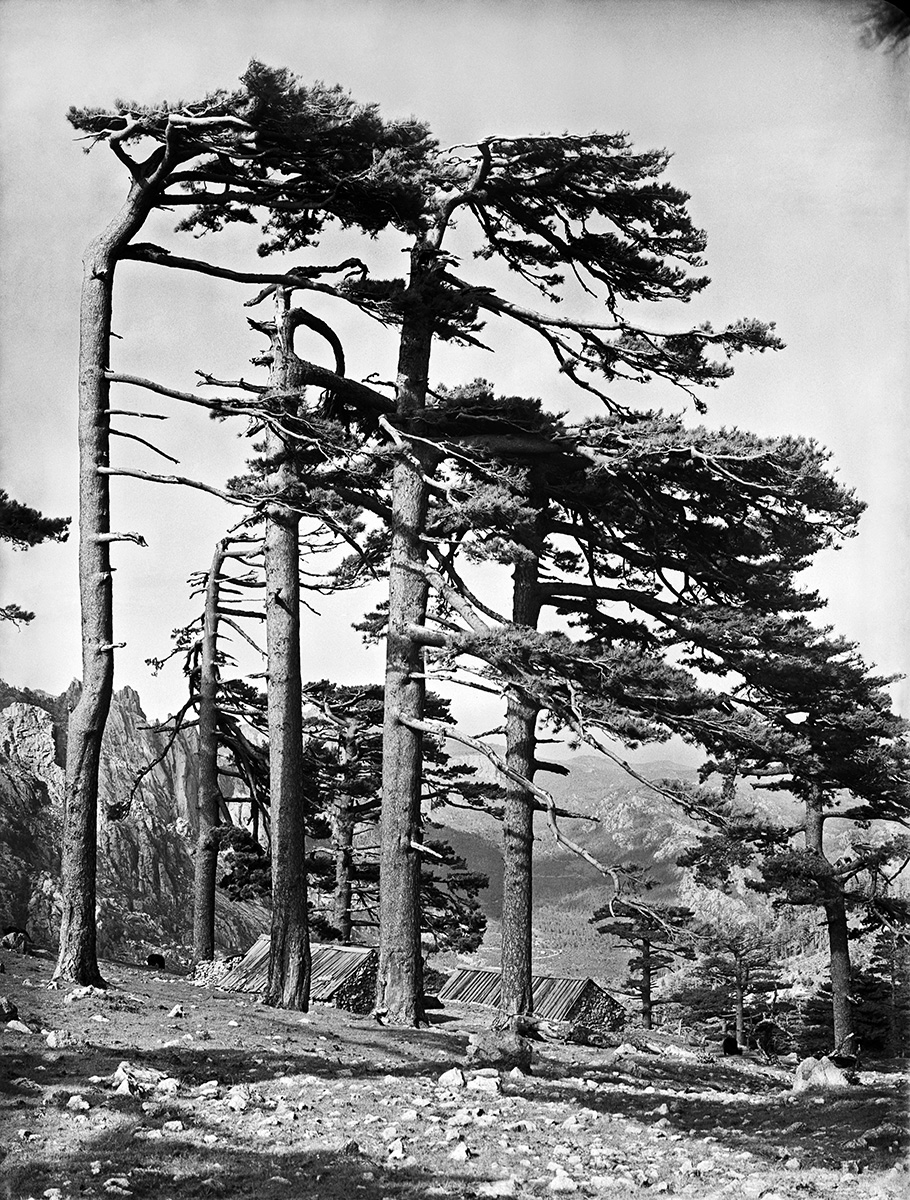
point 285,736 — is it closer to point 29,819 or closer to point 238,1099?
point 238,1099

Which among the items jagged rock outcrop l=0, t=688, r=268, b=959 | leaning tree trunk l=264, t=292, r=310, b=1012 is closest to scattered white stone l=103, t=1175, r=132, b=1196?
leaning tree trunk l=264, t=292, r=310, b=1012

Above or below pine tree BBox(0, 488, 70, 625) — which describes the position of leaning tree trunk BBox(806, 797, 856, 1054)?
below

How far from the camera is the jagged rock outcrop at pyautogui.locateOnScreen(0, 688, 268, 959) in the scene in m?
22.8

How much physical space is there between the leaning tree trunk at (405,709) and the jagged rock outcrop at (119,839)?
9.76 meters

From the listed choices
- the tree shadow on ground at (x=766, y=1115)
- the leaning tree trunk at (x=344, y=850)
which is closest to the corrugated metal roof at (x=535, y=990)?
the leaning tree trunk at (x=344, y=850)

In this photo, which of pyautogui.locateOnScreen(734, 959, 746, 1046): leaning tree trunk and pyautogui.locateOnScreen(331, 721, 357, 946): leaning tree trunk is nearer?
pyautogui.locateOnScreen(331, 721, 357, 946): leaning tree trunk

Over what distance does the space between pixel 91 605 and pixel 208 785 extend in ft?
36.2

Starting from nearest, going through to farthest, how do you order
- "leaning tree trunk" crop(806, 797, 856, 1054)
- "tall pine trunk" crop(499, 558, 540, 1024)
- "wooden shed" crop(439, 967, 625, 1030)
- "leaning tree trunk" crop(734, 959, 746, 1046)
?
1. "tall pine trunk" crop(499, 558, 540, 1024)
2. "leaning tree trunk" crop(806, 797, 856, 1054)
3. "wooden shed" crop(439, 967, 625, 1030)
4. "leaning tree trunk" crop(734, 959, 746, 1046)

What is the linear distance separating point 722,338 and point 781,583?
3.21 m

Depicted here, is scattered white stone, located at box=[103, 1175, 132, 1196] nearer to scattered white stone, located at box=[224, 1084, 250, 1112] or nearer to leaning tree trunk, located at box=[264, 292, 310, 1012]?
scattered white stone, located at box=[224, 1084, 250, 1112]

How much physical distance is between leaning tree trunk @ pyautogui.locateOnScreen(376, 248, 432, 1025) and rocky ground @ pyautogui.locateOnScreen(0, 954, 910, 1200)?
2.39 meters

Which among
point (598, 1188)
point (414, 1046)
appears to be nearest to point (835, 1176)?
point (598, 1188)

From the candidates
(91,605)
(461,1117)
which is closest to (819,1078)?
(461,1117)

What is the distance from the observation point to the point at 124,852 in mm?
34812
